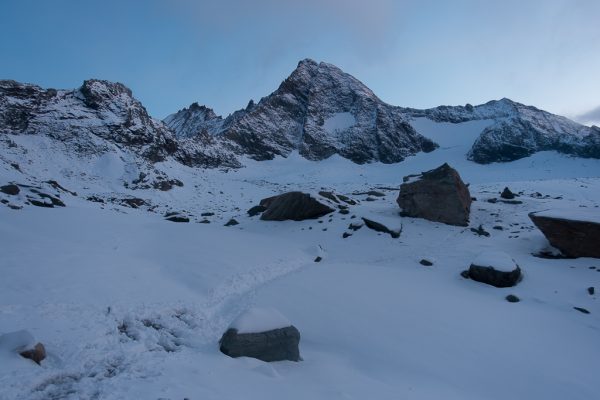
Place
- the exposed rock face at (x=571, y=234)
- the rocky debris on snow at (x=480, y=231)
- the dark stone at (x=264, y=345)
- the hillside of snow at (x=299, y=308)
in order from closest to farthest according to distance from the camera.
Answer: the hillside of snow at (x=299, y=308), the dark stone at (x=264, y=345), the exposed rock face at (x=571, y=234), the rocky debris on snow at (x=480, y=231)

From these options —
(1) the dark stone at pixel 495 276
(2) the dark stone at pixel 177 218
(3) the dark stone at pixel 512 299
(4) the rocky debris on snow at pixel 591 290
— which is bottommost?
(3) the dark stone at pixel 512 299

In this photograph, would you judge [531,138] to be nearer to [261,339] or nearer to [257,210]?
[257,210]

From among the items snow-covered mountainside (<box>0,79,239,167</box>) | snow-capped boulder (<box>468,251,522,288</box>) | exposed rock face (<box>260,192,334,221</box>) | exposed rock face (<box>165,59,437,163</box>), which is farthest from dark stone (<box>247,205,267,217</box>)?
exposed rock face (<box>165,59,437,163</box>)

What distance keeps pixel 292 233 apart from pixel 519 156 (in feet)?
203

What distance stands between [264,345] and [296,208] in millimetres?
15135

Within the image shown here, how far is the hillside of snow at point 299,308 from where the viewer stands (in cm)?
671

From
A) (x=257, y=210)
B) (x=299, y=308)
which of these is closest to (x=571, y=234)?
(x=299, y=308)

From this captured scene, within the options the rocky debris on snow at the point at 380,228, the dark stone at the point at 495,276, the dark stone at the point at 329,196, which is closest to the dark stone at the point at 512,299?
the dark stone at the point at 495,276

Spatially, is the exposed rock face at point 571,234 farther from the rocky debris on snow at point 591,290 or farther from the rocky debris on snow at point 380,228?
the rocky debris on snow at point 380,228

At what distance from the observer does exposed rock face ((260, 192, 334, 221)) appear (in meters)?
22.3

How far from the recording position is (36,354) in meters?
6.22

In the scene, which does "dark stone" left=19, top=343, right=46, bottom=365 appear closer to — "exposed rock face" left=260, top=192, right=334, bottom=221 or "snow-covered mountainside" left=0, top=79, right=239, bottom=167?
"exposed rock face" left=260, top=192, right=334, bottom=221

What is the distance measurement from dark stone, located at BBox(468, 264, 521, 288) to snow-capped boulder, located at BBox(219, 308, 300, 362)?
792cm

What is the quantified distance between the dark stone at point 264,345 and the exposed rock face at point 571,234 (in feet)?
40.1
